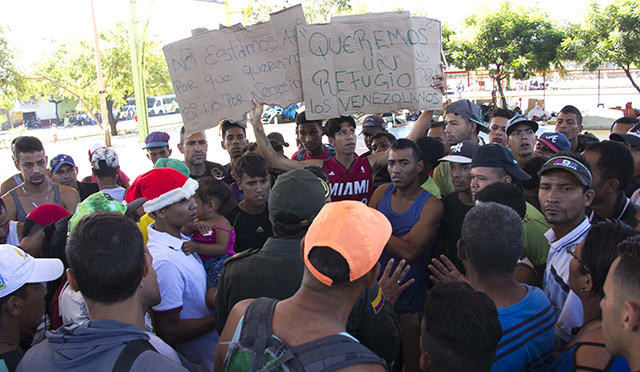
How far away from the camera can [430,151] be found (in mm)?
4250

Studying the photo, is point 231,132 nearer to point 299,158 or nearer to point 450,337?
point 299,158

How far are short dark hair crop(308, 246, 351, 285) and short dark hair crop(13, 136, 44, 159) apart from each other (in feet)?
13.6

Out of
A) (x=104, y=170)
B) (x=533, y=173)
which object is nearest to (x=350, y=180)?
(x=533, y=173)

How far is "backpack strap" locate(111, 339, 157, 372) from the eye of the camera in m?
1.53

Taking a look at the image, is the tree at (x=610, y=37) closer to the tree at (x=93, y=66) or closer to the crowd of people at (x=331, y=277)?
the crowd of people at (x=331, y=277)

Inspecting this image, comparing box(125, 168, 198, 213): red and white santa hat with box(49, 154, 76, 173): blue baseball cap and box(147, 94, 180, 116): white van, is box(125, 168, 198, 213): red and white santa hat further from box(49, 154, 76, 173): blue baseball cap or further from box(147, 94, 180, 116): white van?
box(147, 94, 180, 116): white van

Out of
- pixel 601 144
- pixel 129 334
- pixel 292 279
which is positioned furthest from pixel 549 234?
pixel 129 334

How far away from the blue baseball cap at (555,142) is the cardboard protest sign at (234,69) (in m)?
2.81

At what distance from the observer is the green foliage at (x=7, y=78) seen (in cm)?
2224

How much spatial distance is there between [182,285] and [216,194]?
1050 millimetres

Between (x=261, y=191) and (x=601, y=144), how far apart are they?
8.61 ft

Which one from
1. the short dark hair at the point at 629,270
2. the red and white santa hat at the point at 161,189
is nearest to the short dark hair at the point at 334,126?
the red and white santa hat at the point at 161,189

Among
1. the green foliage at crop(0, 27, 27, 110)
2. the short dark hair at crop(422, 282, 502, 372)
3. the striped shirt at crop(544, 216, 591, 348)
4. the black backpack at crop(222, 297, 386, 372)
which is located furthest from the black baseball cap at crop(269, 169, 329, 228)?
the green foliage at crop(0, 27, 27, 110)

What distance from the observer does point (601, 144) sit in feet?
11.3
